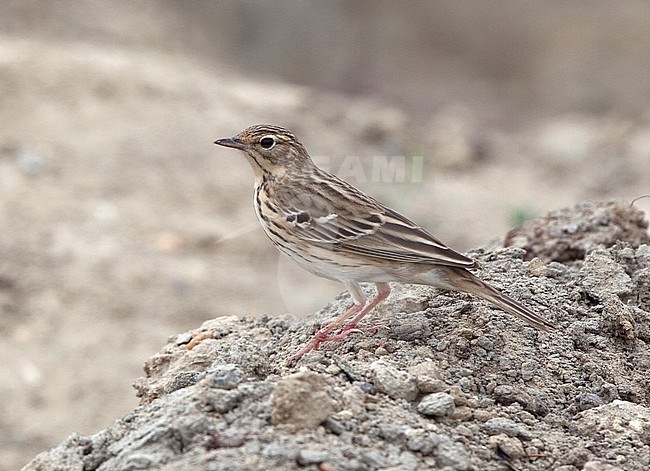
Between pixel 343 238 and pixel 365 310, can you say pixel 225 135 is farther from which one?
pixel 365 310

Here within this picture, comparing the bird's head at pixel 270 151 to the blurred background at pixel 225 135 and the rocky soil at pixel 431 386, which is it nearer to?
the rocky soil at pixel 431 386

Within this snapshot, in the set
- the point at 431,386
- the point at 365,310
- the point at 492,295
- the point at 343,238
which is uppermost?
the point at 343,238

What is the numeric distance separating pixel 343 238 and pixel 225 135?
7.59 meters

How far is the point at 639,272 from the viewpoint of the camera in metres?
5.49

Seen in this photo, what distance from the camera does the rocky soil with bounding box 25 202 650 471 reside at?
148 inches

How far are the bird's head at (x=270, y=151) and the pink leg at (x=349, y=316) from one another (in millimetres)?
844

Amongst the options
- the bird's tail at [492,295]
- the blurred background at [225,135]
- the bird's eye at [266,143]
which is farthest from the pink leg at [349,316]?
the blurred background at [225,135]

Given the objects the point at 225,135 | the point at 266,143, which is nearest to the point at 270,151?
the point at 266,143

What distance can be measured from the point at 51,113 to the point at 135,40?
3.22m

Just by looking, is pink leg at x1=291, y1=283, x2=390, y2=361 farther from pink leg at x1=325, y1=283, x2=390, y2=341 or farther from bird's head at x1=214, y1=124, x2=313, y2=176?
bird's head at x1=214, y1=124, x2=313, y2=176

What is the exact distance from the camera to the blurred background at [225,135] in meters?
9.24

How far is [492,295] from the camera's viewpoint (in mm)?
4871

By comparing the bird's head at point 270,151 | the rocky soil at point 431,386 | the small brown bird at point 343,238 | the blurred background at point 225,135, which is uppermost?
the blurred background at point 225,135

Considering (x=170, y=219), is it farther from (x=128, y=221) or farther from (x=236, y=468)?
(x=236, y=468)
